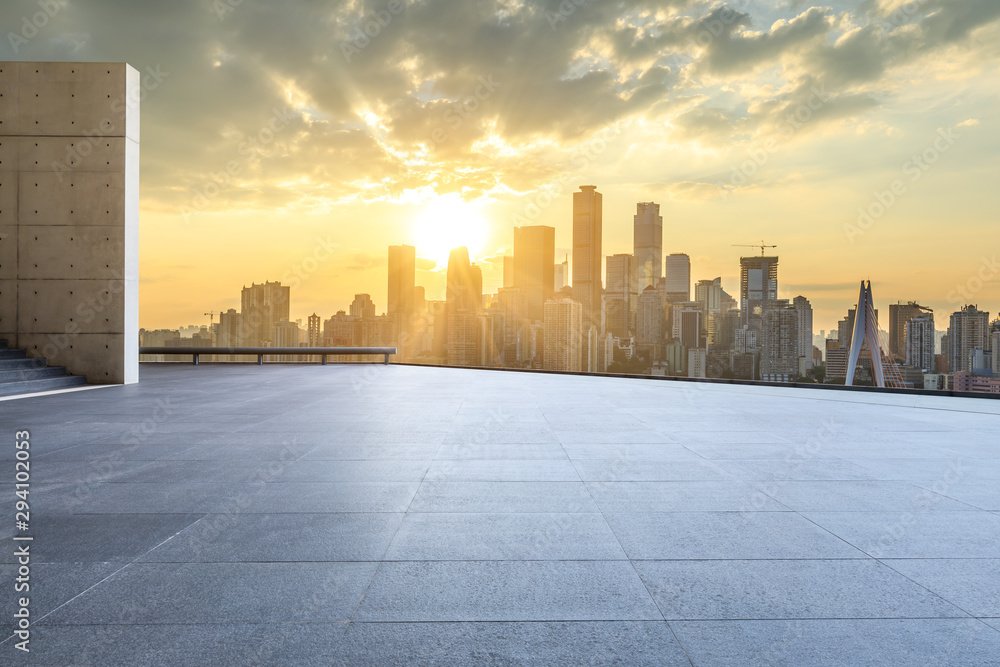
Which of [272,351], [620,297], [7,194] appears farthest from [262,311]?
[620,297]

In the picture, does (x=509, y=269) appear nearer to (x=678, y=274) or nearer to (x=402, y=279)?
(x=402, y=279)

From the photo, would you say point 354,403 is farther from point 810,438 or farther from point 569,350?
point 569,350

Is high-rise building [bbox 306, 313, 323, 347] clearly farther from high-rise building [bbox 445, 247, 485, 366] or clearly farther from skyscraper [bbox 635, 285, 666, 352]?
skyscraper [bbox 635, 285, 666, 352]

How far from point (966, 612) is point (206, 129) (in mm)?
23815

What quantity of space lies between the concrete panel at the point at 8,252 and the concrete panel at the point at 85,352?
5.95ft

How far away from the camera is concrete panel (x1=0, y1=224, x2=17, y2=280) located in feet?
51.6

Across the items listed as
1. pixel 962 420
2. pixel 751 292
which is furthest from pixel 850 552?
pixel 751 292

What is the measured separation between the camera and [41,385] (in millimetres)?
14297

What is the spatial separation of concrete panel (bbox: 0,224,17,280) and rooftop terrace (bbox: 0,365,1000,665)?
10.2 m

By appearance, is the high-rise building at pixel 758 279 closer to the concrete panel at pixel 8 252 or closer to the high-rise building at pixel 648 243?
the high-rise building at pixel 648 243

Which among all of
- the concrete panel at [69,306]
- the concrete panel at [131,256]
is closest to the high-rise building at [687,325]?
the concrete panel at [131,256]

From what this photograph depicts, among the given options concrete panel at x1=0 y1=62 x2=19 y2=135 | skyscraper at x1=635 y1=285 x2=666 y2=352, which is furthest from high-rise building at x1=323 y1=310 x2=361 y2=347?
skyscraper at x1=635 y1=285 x2=666 y2=352

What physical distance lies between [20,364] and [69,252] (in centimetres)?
338

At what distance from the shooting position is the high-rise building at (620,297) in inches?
3755
